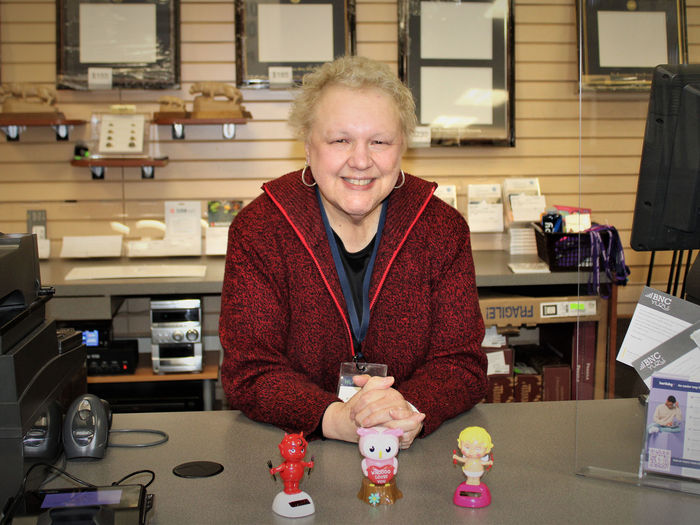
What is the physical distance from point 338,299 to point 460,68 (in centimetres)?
259

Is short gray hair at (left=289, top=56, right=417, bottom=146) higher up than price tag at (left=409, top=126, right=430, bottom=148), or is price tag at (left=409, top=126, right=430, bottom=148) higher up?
price tag at (left=409, top=126, right=430, bottom=148)

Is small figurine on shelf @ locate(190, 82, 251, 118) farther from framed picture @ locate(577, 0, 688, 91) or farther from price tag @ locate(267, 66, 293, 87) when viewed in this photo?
framed picture @ locate(577, 0, 688, 91)

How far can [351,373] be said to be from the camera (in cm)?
162

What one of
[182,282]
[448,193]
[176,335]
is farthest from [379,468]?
[448,193]

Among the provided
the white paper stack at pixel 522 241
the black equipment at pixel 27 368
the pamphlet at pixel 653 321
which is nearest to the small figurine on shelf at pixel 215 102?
the white paper stack at pixel 522 241

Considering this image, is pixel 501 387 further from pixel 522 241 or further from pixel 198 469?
pixel 198 469

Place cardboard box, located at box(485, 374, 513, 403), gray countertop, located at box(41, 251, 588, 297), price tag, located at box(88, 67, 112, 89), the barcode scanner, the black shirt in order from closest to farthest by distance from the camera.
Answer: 1. the barcode scanner
2. the black shirt
3. gray countertop, located at box(41, 251, 588, 297)
4. cardboard box, located at box(485, 374, 513, 403)
5. price tag, located at box(88, 67, 112, 89)

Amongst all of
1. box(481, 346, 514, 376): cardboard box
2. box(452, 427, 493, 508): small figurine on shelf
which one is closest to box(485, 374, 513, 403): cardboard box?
box(481, 346, 514, 376): cardboard box

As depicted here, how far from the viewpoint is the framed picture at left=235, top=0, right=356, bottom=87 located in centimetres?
383

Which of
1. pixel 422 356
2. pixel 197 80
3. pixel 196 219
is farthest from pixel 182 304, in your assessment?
pixel 422 356

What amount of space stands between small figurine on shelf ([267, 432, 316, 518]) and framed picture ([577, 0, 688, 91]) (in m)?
0.86

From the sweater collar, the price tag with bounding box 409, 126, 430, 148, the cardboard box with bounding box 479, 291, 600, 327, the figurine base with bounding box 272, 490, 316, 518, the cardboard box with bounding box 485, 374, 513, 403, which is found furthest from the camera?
the price tag with bounding box 409, 126, 430, 148

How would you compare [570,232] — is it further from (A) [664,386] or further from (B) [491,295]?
(A) [664,386]

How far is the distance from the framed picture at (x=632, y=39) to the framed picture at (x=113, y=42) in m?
2.94
